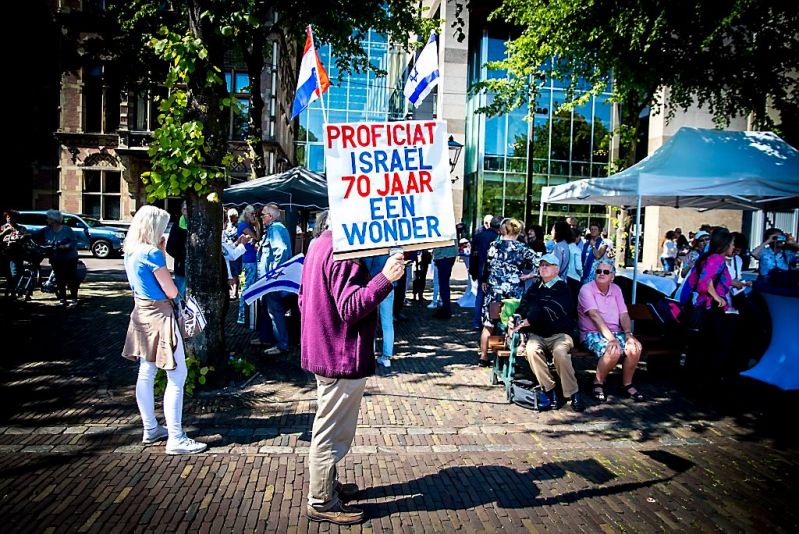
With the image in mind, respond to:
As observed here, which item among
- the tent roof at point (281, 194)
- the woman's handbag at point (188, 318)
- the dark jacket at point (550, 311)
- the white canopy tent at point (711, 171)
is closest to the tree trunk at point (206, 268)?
the woman's handbag at point (188, 318)

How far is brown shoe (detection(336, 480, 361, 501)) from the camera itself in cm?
375

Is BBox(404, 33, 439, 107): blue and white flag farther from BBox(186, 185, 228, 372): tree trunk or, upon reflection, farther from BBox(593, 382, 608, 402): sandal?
BBox(593, 382, 608, 402): sandal

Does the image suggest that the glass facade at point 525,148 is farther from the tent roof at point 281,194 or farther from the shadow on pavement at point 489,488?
the shadow on pavement at point 489,488

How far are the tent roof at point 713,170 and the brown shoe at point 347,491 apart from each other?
598 cm

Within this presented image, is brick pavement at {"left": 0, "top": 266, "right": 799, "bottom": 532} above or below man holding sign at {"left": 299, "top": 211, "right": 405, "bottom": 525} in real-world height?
below

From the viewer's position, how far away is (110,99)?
28.9 m

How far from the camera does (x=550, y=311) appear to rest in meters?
5.88

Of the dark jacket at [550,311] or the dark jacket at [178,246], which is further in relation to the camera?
the dark jacket at [178,246]

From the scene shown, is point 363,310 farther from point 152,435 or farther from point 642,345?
point 642,345

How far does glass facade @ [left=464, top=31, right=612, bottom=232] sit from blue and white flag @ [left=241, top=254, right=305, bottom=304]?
21177 mm

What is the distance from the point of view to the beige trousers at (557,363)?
573 centimetres

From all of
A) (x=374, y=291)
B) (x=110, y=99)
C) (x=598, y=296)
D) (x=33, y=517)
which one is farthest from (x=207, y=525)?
(x=110, y=99)

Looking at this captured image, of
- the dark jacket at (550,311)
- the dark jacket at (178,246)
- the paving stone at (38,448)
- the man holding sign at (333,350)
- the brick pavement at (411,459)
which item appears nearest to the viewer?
the man holding sign at (333,350)

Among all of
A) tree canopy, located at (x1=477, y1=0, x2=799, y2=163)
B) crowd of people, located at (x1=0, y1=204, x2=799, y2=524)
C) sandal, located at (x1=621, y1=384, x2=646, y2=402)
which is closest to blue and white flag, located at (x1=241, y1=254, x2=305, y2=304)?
crowd of people, located at (x1=0, y1=204, x2=799, y2=524)
